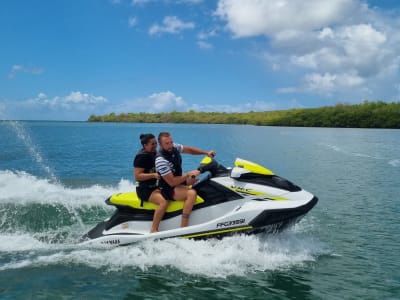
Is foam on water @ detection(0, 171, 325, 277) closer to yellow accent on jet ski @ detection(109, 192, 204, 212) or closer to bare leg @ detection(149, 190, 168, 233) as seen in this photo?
bare leg @ detection(149, 190, 168, 233)

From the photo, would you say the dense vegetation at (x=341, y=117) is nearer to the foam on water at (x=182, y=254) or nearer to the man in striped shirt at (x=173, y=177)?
the foam on water at (x=182, y=254)

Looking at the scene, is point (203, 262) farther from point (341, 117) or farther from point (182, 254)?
point (341, 117)

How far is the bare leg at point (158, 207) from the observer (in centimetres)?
546

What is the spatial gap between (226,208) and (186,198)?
1.88 ft

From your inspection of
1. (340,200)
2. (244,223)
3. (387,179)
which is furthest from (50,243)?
(387,179)

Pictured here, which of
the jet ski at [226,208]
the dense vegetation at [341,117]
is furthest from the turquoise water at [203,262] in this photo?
the dense vegetation at [341,117]

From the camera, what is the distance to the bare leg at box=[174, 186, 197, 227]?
5.41m

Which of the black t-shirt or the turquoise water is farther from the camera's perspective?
the black t-shirt

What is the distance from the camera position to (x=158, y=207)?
5516 mm

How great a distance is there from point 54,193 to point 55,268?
5.65 meters

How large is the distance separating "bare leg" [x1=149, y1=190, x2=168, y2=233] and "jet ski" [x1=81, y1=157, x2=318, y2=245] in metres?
0.10

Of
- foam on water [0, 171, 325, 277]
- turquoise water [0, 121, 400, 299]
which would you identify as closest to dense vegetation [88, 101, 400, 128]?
turquoise water [0, 121, 400, 299]

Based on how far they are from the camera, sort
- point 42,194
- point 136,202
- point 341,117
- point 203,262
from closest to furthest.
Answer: point 203,262
point 136,202
point 42,194
point 341,117

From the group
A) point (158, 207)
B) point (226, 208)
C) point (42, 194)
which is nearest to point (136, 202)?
point (158, 207)
